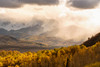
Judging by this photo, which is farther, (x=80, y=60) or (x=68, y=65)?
(x=68, y=65)

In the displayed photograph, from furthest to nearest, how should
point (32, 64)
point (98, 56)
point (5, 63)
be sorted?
point (5, 63) < point (32, 64) < point (98, 56)

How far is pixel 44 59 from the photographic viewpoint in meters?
12.7

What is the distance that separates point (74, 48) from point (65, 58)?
3228 mm

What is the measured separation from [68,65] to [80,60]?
1356mm

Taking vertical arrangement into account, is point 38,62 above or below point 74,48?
below

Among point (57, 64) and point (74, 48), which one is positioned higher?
point (74, 48)

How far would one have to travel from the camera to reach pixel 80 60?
10469mm

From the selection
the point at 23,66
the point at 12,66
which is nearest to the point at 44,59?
the point at 23,66

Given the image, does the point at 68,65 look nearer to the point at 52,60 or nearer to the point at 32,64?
the point at 52,60

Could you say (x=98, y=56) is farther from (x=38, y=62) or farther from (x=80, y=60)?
(x=38, y=62)

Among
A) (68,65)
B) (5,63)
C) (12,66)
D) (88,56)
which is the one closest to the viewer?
(88,56)

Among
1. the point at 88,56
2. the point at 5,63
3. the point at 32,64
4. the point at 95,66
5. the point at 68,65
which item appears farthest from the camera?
the point at 5,63

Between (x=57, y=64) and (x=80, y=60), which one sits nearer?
(x=80, y=60)

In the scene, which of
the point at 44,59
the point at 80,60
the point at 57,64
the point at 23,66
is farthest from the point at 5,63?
the point at 80,60
